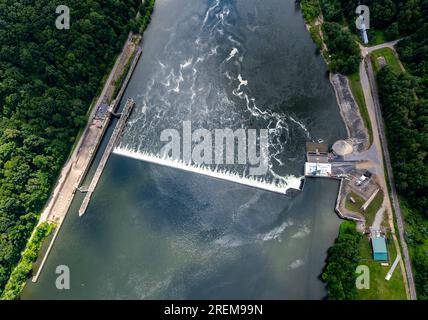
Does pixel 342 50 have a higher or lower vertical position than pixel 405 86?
higher

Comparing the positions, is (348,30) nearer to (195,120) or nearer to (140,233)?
(195,120)

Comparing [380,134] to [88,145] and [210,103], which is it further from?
[88,145]

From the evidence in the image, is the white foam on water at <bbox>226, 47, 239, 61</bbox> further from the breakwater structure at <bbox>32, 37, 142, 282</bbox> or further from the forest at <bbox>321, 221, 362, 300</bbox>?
the forest at <bbox>321, 221, 362, 300</bbox>

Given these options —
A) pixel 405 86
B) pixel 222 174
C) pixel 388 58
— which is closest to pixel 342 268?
pixel 222 174

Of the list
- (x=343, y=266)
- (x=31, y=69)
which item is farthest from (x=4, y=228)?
(x=343, y=266)

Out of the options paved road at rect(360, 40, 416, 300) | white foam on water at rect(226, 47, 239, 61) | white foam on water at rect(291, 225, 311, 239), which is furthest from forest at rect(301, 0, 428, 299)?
white foam on water at rect(226, 47, 239, 61)

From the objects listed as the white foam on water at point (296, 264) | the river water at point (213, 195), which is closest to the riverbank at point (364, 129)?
the river water at point (213, 195)
